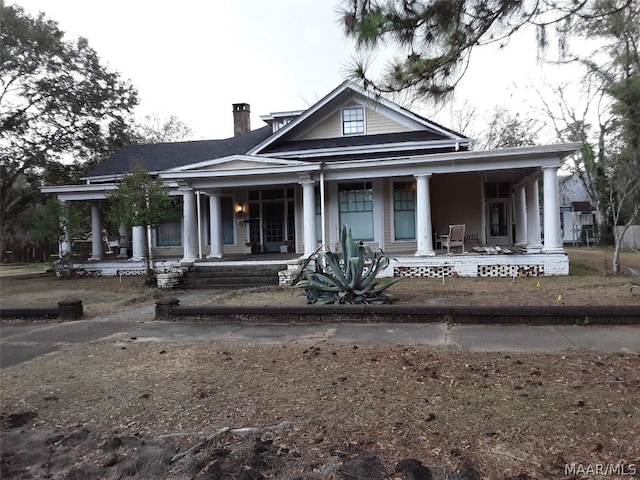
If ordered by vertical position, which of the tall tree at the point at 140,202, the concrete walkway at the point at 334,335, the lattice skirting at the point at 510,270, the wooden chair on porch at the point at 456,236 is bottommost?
the concrete walkway at the point at 334,335

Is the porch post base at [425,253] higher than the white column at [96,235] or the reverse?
the reverse

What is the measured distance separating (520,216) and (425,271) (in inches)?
247

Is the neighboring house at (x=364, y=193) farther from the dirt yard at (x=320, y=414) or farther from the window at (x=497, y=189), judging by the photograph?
the dirt yard at (x=320, y=414)

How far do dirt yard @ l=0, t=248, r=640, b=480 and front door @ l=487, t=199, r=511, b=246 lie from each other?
12.1 metres

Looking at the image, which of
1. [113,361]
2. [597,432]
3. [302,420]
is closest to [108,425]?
[302,420]

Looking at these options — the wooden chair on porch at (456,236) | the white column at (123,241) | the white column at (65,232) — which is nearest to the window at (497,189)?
the wooden chair on porch at (456,236)

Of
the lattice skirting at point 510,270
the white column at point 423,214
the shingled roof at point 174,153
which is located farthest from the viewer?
the shingled roof at point 174,153

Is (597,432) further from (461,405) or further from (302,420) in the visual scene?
(302,420)

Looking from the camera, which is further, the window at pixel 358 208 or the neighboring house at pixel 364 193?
the window at pixel 358 208

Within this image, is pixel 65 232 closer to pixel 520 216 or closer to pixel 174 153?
pixel 174 153

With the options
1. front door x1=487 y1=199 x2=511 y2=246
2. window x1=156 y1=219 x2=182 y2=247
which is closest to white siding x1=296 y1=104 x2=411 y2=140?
front door x1=487 y1=199 x2=511 y2=246

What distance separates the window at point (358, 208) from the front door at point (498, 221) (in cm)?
446

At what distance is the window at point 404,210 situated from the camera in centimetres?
1503

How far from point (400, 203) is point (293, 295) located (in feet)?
21.6
